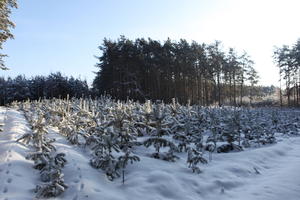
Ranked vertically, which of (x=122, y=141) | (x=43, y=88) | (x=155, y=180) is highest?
(x=43, y=88)

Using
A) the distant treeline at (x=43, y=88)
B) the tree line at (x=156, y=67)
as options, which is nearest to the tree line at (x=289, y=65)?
the tree line at (x=156, y=67)

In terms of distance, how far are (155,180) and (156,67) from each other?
39.4m

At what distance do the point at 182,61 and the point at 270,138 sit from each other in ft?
107

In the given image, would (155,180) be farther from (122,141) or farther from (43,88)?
(43,88)

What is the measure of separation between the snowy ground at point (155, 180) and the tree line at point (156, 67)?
34987 mm

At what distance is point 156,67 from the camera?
45.6m

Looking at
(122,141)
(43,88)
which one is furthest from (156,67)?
(122,141)

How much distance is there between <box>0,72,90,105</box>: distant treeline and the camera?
48656mm

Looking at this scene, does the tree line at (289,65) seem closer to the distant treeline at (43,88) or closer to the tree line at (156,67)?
the tree line at (156,67)

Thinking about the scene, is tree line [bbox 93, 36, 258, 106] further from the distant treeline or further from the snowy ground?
the snowy ground

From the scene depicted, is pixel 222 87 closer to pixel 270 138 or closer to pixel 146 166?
pixel 270 138

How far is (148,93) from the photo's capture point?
4728 centimetres

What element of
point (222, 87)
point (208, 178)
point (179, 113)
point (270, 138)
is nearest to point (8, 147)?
point (208, 178)

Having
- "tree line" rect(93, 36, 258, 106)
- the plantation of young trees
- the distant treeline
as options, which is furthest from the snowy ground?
the distant treeline
